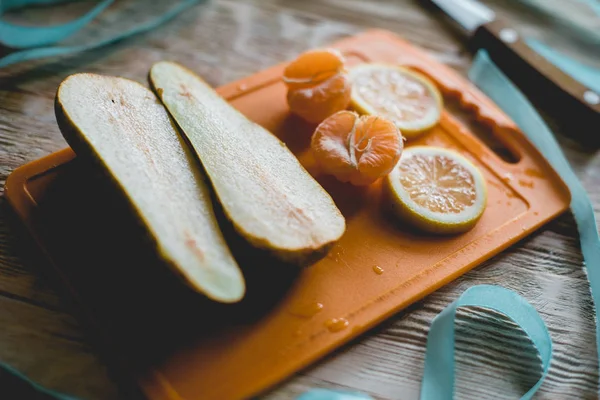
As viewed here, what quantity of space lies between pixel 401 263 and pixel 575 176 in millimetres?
708

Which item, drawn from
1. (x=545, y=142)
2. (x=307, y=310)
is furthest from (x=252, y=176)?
(x=545, y=142)

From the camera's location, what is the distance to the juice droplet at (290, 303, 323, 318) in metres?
1.31

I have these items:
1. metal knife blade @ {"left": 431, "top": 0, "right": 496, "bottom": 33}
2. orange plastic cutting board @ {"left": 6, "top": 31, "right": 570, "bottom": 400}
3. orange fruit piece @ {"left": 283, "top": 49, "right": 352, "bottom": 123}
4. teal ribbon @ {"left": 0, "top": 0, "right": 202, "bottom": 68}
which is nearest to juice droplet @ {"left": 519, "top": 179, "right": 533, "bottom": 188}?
orange plastic cutting board @ {"left": 6, "top": 31, "right": 570, "bottom": 400}

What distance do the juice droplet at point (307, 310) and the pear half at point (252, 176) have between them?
0.42 feet

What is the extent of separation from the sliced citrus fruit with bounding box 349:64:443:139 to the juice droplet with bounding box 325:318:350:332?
0.67 meters

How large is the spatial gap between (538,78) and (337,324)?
47.9 inches

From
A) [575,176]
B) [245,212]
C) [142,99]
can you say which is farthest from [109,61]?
[575,176]

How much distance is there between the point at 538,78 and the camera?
1.96m

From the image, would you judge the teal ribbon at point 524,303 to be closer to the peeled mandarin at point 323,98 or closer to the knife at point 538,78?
the knife at point 538,78

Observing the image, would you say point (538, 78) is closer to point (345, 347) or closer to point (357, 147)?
point (357, 147)

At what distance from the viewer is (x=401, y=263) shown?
4.71 feet

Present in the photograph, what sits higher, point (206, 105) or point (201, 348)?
point (206, 105)

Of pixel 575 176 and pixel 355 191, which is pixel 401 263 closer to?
pixel 355 191

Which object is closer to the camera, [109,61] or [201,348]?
[201,348]
